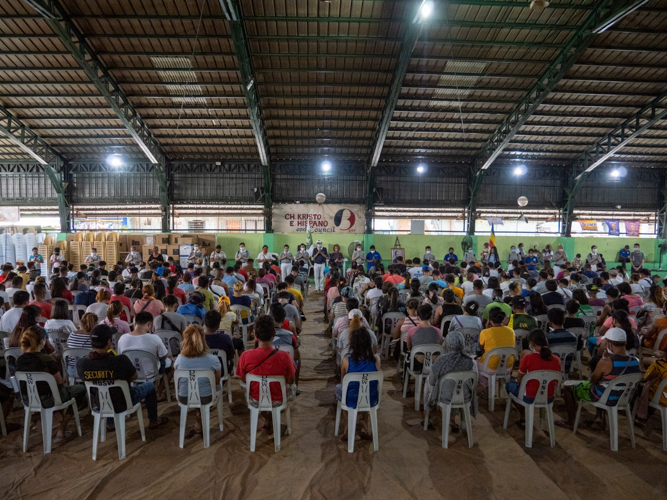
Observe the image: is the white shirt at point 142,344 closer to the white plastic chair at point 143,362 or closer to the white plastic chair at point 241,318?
the white plastic chair at point 143,362

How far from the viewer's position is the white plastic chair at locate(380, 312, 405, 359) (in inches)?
238

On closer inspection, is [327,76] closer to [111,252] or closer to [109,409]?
[111,252]

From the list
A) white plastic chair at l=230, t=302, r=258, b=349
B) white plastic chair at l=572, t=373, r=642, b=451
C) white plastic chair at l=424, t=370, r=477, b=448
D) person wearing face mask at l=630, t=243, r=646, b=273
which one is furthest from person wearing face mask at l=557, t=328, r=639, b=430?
person wearing face mask at l=630, t=243, r=646, b=273

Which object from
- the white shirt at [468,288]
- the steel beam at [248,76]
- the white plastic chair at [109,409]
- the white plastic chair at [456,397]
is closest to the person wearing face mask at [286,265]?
the steel beam at [248,76]

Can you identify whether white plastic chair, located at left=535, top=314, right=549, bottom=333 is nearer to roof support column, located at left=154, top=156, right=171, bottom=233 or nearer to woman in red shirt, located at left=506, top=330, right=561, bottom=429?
woman in red shirt, located at left=506, top=330, right=561, bottom=429

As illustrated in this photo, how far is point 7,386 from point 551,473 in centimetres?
540

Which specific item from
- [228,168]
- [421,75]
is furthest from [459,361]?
[228,168]

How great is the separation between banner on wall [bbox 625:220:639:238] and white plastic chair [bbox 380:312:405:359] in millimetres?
18387

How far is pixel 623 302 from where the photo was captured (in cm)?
520

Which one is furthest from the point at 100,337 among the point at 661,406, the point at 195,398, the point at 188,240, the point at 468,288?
the point at 188,240

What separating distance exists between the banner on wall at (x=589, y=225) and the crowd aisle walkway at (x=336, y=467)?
686 inches

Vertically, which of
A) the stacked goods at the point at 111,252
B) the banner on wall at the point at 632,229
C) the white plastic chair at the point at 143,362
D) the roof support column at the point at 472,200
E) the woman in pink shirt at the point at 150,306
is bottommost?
the white plastic chair at the point at 143,362

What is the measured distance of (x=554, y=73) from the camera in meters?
12.1

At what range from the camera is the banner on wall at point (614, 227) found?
18.8 metres
